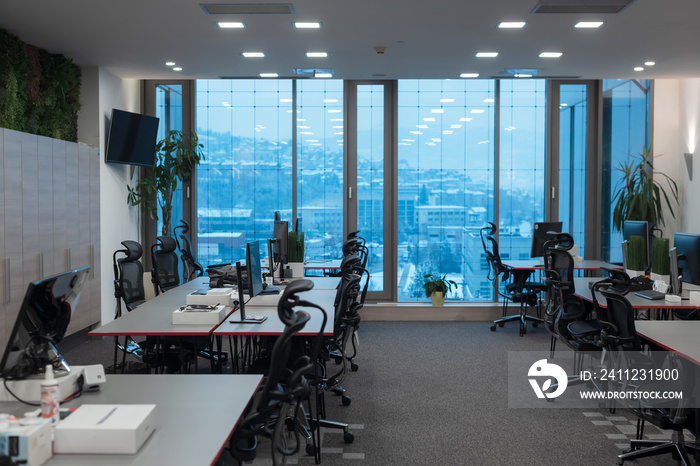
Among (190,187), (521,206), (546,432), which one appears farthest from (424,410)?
(190,187)

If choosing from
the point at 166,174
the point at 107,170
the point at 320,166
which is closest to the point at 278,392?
the point at 107,170

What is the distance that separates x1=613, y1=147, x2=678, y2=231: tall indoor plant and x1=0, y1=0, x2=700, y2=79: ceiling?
56.6 inches

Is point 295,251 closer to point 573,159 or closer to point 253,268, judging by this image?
point 253,268

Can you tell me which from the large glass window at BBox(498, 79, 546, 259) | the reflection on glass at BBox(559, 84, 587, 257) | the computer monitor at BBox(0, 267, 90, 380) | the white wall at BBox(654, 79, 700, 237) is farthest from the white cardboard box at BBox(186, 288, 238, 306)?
the white wall at BBox(654, 79, 700, 237)

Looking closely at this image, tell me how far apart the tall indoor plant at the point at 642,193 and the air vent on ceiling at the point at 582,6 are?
421cm

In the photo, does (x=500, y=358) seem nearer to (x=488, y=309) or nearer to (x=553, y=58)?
(x=488, y=309)

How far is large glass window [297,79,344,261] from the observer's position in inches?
357

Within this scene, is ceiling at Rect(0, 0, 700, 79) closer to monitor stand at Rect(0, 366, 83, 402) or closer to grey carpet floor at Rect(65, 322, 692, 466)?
grey carpet floor at Rect(65, 322, 692, 466)

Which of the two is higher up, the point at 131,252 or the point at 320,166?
the point at 320,166

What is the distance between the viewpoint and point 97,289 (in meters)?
7.31

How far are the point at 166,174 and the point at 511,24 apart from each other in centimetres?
520

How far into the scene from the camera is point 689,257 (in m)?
5.06

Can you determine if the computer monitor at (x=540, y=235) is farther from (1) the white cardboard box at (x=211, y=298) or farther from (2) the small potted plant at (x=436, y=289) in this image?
(1) the white cardboard box at (x=211, y=298)

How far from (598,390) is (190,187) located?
Answer: 6285 millimetres
